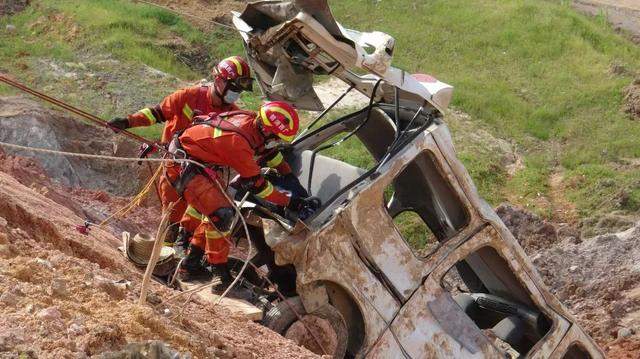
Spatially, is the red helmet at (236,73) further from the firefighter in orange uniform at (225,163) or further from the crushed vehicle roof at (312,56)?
the firefighter in orange uniform at (225,163)

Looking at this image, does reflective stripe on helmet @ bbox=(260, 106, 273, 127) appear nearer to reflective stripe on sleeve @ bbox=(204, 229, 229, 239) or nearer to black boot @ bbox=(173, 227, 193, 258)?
reflective stripe on sleeve @ bbox=(204, 229, 229, 239)

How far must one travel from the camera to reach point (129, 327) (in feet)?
14.9

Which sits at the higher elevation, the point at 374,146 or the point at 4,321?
the point at 4,321

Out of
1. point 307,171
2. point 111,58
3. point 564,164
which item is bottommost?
point 564,164

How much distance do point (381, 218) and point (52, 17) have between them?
38.9ft

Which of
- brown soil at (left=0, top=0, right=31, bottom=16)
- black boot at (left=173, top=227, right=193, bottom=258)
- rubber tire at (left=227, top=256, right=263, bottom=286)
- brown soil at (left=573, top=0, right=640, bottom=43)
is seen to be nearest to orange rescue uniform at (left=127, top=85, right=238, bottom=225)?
black boot at (left=173, top=227, right=193, bottom=258)

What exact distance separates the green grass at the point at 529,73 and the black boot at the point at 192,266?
264 inches

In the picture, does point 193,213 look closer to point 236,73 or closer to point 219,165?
point 219,165

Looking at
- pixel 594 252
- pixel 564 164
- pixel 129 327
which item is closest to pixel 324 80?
pixel 564 164

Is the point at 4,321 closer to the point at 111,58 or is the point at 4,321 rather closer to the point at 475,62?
the point at 111,58

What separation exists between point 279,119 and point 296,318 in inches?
54.0

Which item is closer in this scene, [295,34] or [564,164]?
[295,34]

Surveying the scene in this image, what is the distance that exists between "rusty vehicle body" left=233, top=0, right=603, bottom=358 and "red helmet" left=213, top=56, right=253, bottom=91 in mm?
432

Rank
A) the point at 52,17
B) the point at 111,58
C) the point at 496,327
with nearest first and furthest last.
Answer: the point at 496,327
the point at 111,58
the point at 52,17
